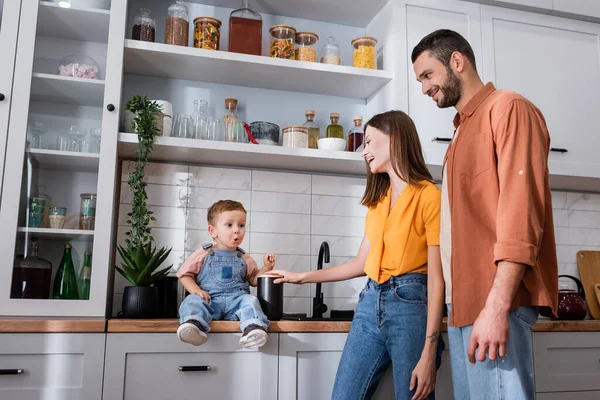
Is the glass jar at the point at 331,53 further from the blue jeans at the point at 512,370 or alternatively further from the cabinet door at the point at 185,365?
the blue jeans at the point at 512,370

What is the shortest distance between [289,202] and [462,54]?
1.27 metres

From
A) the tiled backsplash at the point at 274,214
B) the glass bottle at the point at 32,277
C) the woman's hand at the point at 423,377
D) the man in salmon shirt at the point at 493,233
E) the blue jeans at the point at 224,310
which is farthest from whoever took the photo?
the tiled backsplash at the point at 274,214

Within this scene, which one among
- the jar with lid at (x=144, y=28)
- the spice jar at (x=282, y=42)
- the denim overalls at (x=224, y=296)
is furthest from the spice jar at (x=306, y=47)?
the denim overalls at (x=224, y=296)

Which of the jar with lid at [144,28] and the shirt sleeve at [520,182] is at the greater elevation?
the jar with lid at [144,28]

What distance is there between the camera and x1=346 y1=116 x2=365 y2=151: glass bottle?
2520mm

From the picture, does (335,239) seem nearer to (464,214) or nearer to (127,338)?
(127,338)

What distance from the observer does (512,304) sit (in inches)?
45.8

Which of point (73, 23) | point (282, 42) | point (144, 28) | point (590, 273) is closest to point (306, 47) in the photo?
point (282, 42)

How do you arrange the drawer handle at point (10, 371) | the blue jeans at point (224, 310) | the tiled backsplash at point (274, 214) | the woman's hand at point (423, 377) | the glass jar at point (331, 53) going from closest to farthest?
the woman's hand at point (423, 377)
the drawer handle at point (10, 371)
the blue jeans at point (224, 310)
the tiled backsplash at point (274, 214)
the glass jar at point (331, 53)

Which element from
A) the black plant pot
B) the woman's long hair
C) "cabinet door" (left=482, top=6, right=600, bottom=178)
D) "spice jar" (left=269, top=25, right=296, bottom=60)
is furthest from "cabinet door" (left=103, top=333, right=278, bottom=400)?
"cabinet door" (left=482, top=6, right=600, bottom=178)

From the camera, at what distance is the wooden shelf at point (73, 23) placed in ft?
6.86

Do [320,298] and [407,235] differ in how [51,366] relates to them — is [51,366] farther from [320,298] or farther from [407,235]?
[407,235]

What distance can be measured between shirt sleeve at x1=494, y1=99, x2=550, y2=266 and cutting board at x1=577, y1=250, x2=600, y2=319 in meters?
1.83

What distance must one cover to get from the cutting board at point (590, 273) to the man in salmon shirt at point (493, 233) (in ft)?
5.67
